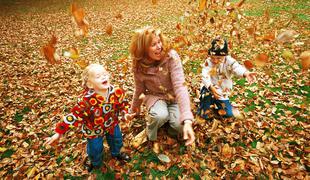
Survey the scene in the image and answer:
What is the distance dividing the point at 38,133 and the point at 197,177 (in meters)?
2.41

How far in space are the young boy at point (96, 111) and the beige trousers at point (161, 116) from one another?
1.20 ft

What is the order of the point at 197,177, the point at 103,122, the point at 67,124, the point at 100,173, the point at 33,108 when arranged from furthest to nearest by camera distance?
the point at 33,108
the point at 100,173
the point at 197,177
the point at 103,122
the point at 67,124

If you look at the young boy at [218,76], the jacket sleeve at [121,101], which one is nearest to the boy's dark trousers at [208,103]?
the young boy at [218,76]

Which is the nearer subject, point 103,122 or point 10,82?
point 103,122

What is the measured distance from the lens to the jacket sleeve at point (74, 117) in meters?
1.85

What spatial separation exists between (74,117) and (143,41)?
100 cm

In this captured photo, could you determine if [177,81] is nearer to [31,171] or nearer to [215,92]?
[215,92]

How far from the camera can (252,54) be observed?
5.00m

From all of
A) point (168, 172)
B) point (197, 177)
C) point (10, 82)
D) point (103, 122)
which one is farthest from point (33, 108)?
point (197, 177)

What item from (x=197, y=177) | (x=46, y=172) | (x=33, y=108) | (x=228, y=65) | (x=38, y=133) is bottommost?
(x=197, y=177)

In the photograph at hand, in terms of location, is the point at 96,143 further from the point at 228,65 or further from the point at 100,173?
the point at 228,65

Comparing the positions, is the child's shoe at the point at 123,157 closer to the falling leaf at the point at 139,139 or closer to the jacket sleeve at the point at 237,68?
the falling leaf at the point at 139,139

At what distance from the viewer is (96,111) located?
6.58ft

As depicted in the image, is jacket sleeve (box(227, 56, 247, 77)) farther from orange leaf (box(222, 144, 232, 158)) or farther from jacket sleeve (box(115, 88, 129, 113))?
jacket sleeve (box(115, 88, 129, 113))
